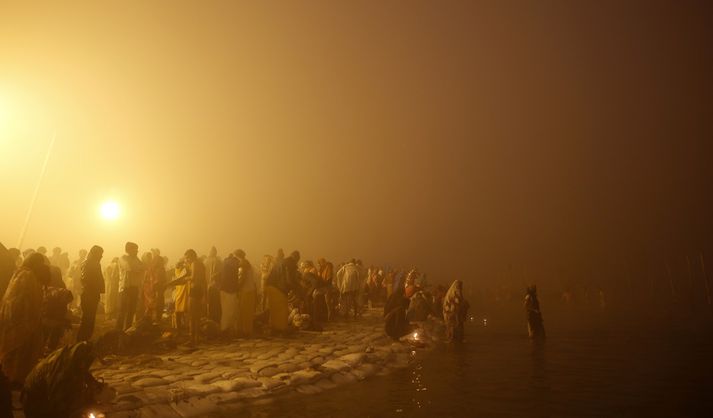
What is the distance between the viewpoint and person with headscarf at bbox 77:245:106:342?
31.8 feet

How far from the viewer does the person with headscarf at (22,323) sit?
6.55 meters

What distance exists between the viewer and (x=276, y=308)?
13.0 metres

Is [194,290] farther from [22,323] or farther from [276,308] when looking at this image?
[22,323]

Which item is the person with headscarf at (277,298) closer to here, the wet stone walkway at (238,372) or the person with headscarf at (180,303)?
the wet stone walkway at (238,372)

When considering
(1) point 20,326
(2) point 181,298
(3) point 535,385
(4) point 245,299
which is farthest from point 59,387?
(3) point 535,385

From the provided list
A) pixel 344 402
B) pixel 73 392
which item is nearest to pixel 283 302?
pixel 344 402

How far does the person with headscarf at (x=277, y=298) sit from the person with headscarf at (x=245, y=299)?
1.69 feet

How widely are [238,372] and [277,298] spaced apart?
4633 millimetres

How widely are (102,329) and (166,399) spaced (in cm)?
714

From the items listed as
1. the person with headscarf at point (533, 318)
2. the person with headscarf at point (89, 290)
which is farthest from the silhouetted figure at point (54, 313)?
the person with headscarf at point (533, 318)

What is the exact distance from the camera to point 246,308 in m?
12.7

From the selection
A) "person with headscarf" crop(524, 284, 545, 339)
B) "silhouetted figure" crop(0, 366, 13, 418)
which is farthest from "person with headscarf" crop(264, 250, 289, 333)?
"person with headscarf" crop(524, 284, 545, 339)

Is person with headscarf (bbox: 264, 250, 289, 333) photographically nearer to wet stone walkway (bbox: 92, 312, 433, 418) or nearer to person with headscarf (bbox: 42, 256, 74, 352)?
wet stone walkway (bbox: 92, 312, 433, 418)

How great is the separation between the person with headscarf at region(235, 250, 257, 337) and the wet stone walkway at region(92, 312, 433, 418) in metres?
0.68
